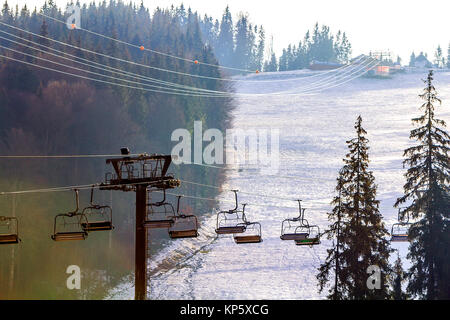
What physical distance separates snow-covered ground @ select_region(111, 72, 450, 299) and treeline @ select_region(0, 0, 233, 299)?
18.0 feet

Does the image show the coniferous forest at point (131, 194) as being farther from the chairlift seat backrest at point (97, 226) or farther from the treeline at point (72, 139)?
the chairlift seat backrest at point (97, 226)

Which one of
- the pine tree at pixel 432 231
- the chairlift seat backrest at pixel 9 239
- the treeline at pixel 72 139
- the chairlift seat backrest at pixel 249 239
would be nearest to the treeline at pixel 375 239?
the pine tree at pixel 432 231

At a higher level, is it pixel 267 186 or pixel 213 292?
pixel 267 186

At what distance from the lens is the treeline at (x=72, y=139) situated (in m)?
60.6

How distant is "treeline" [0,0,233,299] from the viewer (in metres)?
60.6

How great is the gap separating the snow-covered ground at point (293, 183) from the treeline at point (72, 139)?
5494 millimetres

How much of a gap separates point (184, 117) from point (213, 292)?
56397 mm

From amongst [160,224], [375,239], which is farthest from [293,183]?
[160,224]

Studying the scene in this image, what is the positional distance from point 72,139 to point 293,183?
4172 cm

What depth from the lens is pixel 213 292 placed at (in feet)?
176

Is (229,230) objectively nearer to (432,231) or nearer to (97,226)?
(97,226)
